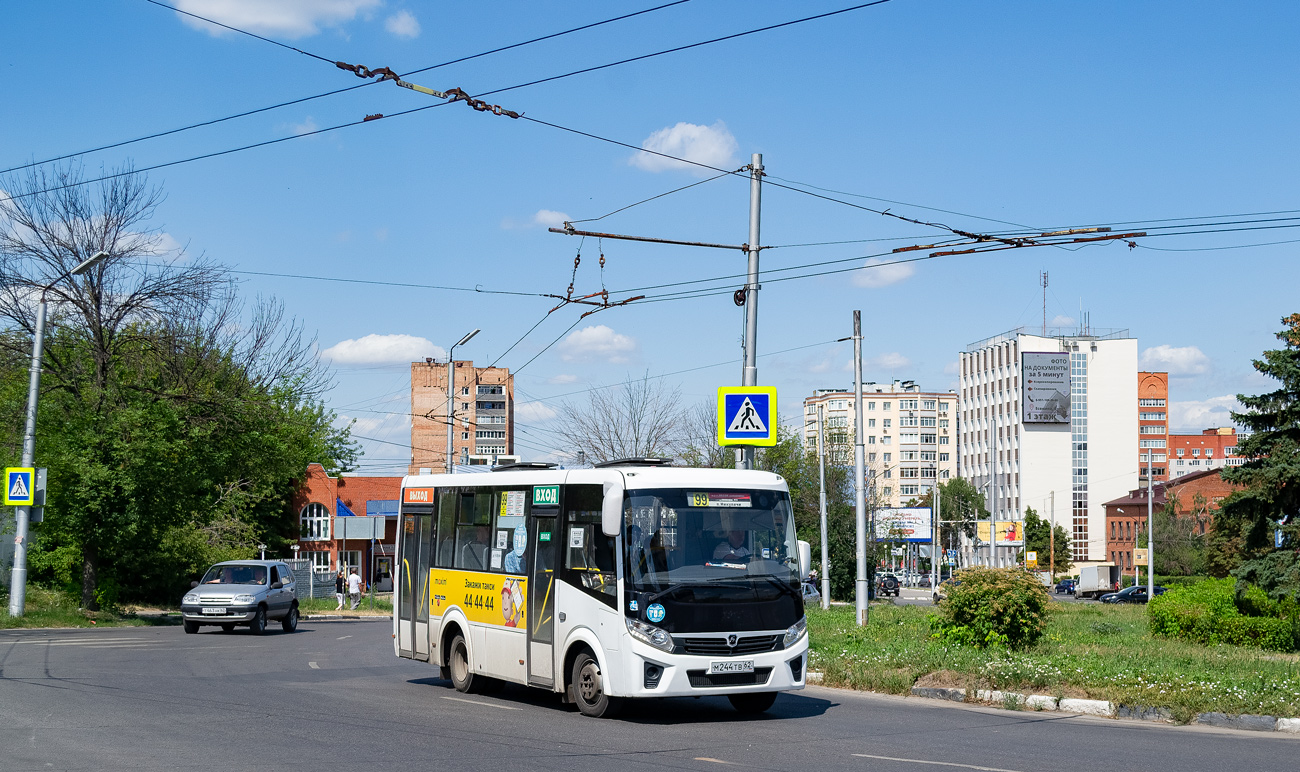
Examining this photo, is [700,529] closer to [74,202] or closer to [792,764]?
[792,764]

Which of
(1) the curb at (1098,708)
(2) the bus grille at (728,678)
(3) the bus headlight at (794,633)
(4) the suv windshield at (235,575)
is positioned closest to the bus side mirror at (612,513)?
(2) the bus grille at (728,678)

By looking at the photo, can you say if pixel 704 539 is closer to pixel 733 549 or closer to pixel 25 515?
pixel 733 549

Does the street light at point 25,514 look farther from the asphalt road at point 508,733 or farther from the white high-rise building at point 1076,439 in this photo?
the white high-rise building at point 1076,439

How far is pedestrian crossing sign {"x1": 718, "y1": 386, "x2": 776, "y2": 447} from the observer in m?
20.3

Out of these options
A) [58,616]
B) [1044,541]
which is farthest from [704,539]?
[1044,541]

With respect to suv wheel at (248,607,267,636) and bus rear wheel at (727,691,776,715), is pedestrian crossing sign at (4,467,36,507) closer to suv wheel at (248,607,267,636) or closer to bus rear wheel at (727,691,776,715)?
suv wheel at (248,607,267,636)

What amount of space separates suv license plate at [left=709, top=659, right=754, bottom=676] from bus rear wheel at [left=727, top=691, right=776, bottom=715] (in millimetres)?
1079

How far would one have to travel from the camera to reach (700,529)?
1301 centimetres

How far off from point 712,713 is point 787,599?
1.76m

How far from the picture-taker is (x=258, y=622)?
31.0 metres

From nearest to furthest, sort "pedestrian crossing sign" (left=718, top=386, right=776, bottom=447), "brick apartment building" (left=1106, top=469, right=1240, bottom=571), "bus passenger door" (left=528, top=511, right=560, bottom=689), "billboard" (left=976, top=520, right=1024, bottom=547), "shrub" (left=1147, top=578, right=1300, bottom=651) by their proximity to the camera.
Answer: "bus passenger door" (left=528, top=511, right=560, bottom=689), "pedestrian crossing sign" (left=718, top=386, right=776, bottom=447), "shrub" (left=1147, top=578, right=1300, bottom=651), "billboard" (left=976, top=520, right=1024, bottom=547), "brick apartment building" (left=1106, top=469, right=1240, bottom=571)

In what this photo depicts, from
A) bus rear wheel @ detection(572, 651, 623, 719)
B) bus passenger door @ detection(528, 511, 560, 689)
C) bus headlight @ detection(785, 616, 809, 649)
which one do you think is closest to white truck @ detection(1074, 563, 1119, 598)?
bus headlight @ detection(785, 616, 809, 649)

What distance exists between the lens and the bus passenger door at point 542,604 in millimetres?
13625

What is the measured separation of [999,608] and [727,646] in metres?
6.82
